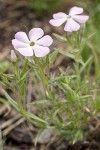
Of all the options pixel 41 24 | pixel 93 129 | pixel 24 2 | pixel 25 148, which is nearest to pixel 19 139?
pixel 25 148

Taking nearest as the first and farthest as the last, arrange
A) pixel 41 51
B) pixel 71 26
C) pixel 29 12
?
1. pixel 41 51
2. pixel 71 26
3. pixel 29 12

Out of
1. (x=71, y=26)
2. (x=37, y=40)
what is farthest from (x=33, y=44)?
(x=71, y=26)

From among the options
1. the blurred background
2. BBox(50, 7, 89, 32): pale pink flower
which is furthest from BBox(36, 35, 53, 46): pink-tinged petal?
the blurred background

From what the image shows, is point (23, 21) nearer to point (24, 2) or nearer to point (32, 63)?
point (24, 2)

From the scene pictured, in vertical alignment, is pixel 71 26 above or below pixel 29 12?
above

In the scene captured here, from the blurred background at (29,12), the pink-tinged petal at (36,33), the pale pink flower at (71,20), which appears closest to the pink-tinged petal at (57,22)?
the pale pink flower at (71,20)

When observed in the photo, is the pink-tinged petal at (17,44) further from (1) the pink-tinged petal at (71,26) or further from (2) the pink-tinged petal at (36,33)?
(1) the pink-tinged petal at (71,26)

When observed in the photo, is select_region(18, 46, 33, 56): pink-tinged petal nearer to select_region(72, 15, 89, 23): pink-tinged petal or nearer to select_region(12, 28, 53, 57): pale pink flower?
select_region(12, 28, 53, 57): pale pink flower

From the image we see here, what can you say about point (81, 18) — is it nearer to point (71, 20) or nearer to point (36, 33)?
point (71, 20)
